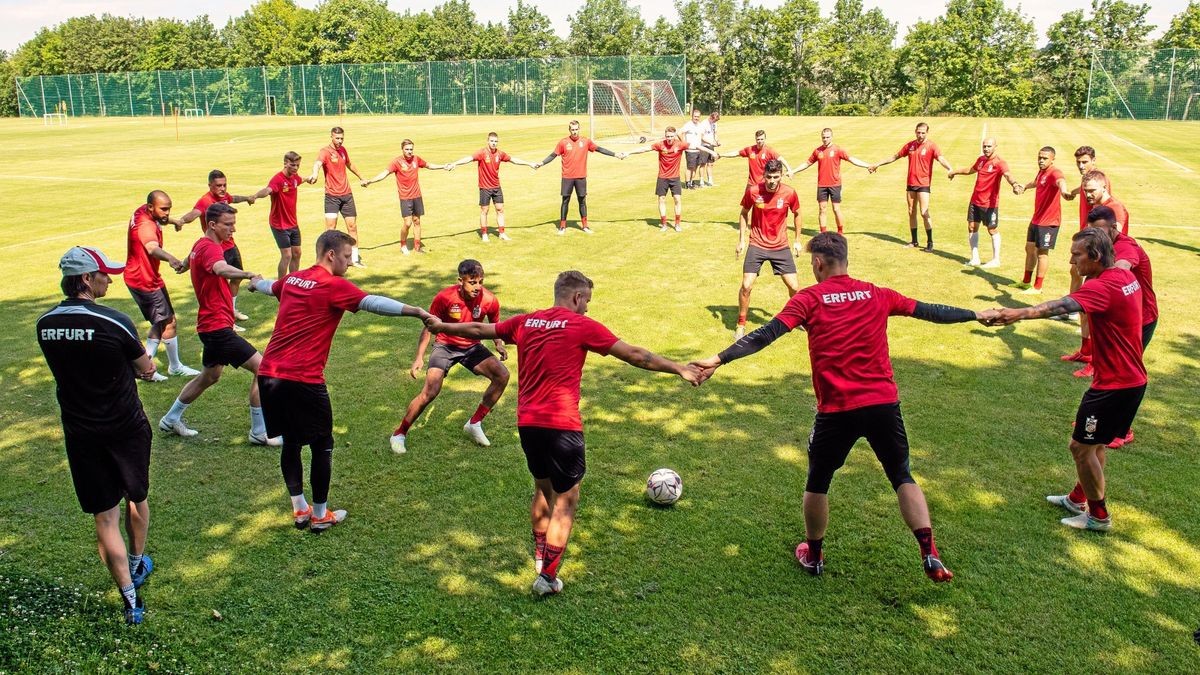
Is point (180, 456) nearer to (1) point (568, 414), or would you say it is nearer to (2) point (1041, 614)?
(1) point (568, 414)

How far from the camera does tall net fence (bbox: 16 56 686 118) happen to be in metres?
70.2

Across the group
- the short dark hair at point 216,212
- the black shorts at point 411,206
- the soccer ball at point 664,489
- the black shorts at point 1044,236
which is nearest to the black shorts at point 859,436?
the soccer ball at point 664,489

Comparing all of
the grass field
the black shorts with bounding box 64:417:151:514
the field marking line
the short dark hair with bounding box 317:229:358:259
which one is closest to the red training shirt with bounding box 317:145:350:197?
the grass field

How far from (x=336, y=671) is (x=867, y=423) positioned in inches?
150

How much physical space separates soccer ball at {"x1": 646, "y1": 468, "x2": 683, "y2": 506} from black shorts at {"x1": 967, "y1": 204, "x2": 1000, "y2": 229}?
11077 mm

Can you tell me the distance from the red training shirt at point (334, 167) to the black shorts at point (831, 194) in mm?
9927

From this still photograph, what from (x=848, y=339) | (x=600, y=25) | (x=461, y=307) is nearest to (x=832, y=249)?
(x=848, y=339)

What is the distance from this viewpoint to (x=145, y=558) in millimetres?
6215

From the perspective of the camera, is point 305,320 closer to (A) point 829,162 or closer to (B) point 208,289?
(B) point 208,289

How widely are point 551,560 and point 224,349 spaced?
4.55m

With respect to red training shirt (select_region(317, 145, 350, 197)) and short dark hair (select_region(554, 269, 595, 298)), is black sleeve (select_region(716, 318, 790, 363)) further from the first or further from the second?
red training shirt (select_region(317, 145, 350, 197))

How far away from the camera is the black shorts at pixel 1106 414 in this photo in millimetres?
6496

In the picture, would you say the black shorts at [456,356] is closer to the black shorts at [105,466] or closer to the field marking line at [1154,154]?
the black shorts at [105,466]

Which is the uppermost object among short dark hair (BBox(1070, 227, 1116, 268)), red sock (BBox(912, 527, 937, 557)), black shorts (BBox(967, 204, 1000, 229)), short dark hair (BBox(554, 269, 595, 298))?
short dark hair (BBox(1070, 227, 1116, 268))
